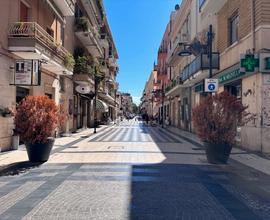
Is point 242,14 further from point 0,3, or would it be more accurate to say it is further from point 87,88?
point 87,88

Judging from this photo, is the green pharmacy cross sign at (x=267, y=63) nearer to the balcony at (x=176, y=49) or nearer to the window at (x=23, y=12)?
the window at (x=23, y=12)

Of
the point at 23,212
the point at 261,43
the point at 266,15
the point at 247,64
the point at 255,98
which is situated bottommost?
the point at 23,212

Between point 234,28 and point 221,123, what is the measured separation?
8.60m

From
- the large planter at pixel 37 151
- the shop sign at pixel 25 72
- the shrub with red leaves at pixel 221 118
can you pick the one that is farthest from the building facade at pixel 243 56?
the large planter at pixel 37 151

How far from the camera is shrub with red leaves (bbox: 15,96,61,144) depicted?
35.3ft

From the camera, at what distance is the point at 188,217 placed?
17.6 ft

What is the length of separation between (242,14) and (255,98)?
4.16 meters

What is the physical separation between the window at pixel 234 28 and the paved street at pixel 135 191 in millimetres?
8690

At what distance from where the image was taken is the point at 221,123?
1104cm

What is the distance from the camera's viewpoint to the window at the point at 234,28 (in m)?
17.6

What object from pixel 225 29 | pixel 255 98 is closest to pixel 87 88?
pixel 225 29

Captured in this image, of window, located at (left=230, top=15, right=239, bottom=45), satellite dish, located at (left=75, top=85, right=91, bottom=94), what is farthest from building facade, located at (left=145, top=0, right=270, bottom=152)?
satellite dish, located at (left=75, top=85, right=91, bottom=94)

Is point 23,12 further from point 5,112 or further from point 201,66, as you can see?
point 201,66

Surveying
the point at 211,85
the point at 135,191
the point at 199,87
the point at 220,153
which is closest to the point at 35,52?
the point at 211,85
